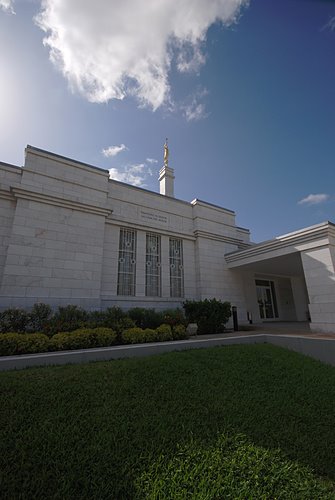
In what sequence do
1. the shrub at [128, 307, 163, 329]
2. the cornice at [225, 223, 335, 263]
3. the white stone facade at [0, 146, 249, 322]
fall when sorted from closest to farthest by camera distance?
the white stone facade at [0, 146, 249, 322] → the shrub at [128, 307, 163, 329] → the cornice at [225, 223, 335, 263]

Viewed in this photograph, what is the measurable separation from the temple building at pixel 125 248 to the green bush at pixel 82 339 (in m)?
2.73

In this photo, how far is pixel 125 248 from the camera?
35.8 ft

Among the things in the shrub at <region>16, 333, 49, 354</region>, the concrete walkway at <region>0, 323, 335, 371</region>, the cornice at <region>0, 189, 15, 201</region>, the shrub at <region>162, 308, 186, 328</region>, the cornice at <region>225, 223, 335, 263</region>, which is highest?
the cornice at <region>0, 189, 15, 201</region>

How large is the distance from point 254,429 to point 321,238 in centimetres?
784

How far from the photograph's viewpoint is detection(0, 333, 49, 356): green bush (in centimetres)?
541

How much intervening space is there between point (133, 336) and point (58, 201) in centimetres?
619

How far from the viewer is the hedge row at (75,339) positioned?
550 centimetres

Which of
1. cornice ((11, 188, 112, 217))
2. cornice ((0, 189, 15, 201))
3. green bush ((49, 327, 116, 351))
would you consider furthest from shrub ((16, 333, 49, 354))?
cornice ((0, 189, 15, 201))

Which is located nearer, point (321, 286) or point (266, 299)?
point (321, 286)

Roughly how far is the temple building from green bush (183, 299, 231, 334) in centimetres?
137

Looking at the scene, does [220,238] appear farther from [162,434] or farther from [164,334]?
[162,434]

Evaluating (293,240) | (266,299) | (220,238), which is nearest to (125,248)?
(220,238)

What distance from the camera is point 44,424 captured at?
2.96 m

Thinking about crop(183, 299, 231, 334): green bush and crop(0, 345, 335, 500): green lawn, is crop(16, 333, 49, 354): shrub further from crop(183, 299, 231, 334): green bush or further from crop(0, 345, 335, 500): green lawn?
crop(183, 299, 231, 334): green bush
